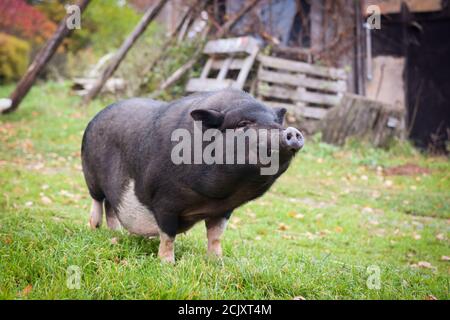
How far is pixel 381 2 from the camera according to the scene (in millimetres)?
13914

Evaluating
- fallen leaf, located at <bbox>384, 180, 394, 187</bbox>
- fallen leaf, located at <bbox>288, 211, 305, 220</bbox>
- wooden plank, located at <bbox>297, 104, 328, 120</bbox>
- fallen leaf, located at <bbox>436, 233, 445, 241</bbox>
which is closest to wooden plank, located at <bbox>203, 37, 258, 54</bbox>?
wooden plank, located at <bbox>297, 104, 328, 120</bbox>

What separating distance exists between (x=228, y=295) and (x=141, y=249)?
1077 millimetres

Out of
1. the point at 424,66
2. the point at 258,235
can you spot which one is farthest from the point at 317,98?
the point at 258,235

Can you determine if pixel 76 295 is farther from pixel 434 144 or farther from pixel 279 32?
pixel 434 144

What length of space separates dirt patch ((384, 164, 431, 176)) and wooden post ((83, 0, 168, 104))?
622cm

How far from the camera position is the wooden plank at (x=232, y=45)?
1184cm

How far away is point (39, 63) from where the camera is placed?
38.6 ft

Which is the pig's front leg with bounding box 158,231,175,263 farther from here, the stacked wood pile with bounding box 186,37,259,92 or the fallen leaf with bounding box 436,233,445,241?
the stacked wood pile with bounding box 186,37,259,92

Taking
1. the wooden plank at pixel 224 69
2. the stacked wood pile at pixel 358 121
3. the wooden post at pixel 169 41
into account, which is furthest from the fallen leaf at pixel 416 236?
the wooden post at pixel 169 41

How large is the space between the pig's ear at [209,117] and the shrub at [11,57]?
1790 centimetres

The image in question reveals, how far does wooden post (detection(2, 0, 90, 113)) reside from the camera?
456 inches

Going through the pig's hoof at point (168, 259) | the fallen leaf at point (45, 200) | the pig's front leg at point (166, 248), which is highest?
the pig's front leg at point (166, 248)

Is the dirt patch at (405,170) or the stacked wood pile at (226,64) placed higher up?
the stacked wood pile at (226,64)

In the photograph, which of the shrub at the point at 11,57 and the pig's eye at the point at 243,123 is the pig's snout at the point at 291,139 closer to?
the pig's eye at the point at 243,123
